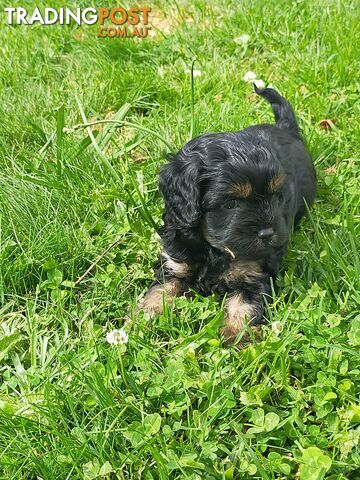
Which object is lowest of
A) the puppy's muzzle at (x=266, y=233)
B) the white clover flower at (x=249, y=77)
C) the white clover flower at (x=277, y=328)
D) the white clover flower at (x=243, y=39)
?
the white clover flower at (x=277, y=328)

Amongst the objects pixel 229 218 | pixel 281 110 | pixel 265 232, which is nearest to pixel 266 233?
pixel 265 232

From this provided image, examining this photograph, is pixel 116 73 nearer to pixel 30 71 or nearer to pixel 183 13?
pixel 30 71

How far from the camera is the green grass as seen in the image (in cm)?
222

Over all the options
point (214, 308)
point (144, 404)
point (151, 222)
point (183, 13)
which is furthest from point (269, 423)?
point (183, 13)

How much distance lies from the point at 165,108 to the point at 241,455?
2586mm

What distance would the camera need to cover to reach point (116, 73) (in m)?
4.36

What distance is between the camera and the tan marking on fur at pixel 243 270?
114 inches

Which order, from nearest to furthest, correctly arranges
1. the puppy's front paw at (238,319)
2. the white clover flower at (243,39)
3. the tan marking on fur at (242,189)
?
the tan marking on fur at (242,189), the puppy's front paw at (238,319), the white clover flower at (243,39)

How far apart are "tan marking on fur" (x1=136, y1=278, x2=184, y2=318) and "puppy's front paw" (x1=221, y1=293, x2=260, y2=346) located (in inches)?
11.5

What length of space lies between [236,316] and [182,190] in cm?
65

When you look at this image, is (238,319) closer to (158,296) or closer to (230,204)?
(158,296)

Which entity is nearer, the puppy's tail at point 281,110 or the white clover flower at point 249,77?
the puppy's tail at point 281,110

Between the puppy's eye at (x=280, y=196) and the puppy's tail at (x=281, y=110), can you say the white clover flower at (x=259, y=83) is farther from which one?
the puppy's eye at (x=280, y=196)

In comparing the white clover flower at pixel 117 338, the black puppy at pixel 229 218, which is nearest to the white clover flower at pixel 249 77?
the black puppy at pixel 229 218
